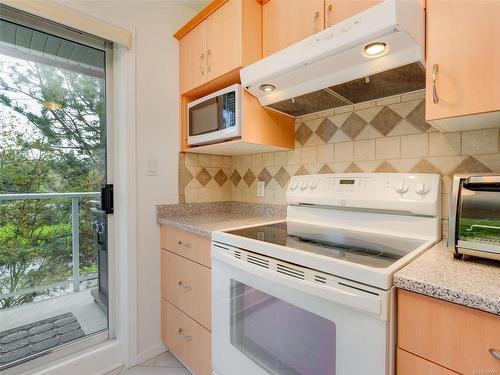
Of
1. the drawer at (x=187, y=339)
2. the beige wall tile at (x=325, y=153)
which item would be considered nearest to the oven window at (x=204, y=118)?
the beige wall tile at (x=325, y=153)

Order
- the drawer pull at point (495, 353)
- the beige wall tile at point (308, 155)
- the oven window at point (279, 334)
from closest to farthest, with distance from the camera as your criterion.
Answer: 1. the drawer pull at point (495, 353)
2. the oven window at point (279, 334)
3. the beige wall tile at point (308, 155)

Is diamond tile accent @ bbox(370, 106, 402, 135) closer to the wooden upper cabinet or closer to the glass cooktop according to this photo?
the glass cooktop

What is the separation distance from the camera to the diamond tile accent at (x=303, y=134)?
1.65m

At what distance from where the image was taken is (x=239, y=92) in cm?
143

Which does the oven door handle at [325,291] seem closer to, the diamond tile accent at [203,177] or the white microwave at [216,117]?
the white microwave at [216,117]

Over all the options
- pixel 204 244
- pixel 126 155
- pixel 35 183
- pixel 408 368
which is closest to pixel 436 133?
pixel 408 368

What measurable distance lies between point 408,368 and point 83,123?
1890 mm

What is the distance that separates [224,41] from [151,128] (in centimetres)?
71

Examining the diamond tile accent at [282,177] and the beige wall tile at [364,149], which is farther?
the diamond tile accent at [282,177]

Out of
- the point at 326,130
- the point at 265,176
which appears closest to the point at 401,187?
the point at 326,130

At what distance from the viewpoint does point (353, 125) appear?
1431 millimetres

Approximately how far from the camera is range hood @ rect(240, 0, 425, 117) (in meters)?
0.88

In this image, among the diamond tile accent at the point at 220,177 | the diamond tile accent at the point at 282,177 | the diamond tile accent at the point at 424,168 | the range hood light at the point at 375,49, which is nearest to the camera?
the range hood light at the point at 375,49

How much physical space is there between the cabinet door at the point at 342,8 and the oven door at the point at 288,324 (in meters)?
1.06
